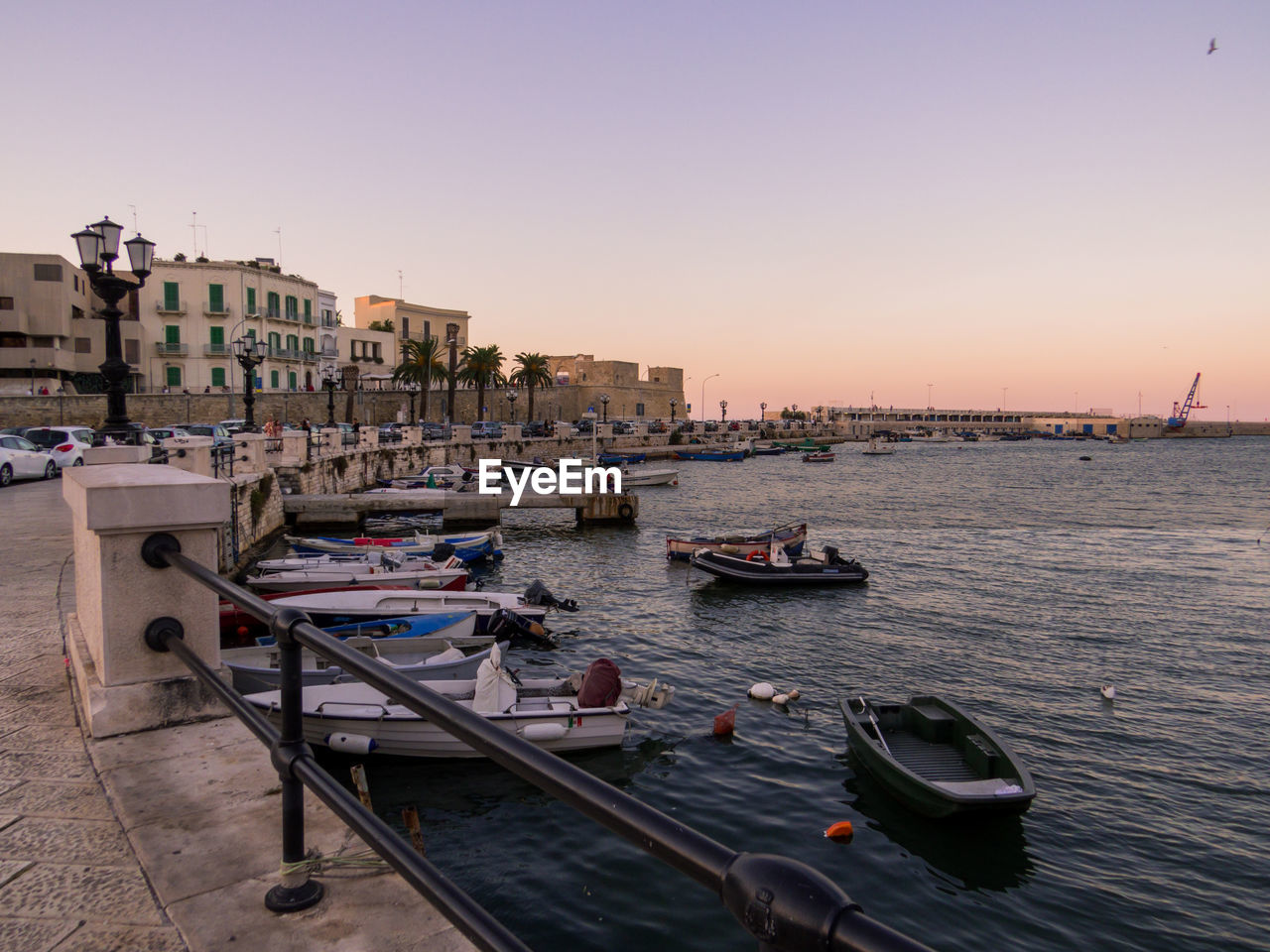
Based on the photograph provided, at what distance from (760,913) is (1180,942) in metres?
11.5

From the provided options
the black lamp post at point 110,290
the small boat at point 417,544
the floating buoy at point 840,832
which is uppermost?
the black lamp post at point 110,290

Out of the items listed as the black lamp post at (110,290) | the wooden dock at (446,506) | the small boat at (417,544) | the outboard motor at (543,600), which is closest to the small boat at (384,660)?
the outboard motor at (543,600)

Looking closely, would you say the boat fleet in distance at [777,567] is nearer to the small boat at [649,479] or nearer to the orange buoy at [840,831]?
the orange buoy at [840,831]

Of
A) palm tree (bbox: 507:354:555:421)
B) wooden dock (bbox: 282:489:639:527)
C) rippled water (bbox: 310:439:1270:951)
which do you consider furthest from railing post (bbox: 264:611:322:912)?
palm tree (bbox: 507:354:555:421)

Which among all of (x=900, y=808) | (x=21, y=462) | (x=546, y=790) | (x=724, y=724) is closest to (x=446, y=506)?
(x=21, y=462)

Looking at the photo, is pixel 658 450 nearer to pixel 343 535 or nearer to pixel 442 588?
pixel 343 535

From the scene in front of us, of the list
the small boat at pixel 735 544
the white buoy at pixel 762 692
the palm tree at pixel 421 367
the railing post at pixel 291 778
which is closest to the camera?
the railing post at pixel 291 778

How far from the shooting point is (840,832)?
11.1 metres

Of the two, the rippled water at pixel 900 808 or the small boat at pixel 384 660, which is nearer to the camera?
the rippled water at pixel 900 808

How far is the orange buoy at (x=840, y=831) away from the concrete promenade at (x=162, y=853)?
9.09m

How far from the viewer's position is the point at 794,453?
118m

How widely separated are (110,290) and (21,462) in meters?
18.8

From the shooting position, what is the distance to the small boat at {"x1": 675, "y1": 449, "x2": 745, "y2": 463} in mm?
92188

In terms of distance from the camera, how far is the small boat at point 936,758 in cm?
1106
